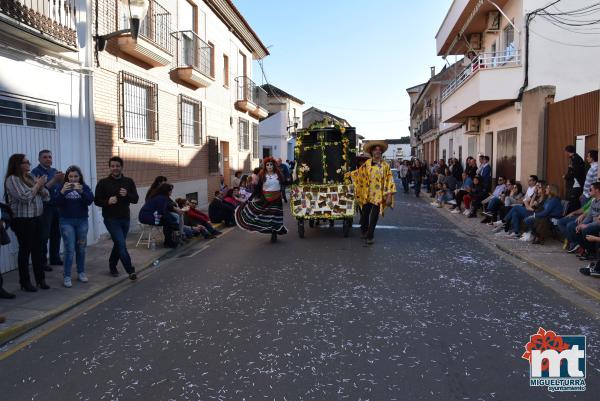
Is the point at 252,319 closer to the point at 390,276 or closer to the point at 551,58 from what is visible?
the point at 390,276

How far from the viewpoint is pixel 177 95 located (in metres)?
15.3

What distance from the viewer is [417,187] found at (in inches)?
955

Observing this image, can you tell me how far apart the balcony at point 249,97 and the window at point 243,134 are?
0.58 m

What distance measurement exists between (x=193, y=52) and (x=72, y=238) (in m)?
10.3

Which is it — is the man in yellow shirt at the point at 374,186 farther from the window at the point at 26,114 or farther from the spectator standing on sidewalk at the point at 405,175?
the spectator standing on sidewalk at the point at 405,175

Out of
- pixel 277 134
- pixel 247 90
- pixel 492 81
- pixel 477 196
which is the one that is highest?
pixel 247 90

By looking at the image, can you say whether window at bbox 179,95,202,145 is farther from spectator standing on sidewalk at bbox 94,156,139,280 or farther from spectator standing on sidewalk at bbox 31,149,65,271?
spectator standing on sidewalk at bbox 94,156,139,280

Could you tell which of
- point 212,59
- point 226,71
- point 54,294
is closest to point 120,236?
point 54,294

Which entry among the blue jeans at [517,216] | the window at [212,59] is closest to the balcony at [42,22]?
the window at [212,59]

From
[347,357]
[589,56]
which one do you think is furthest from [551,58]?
[347,357]

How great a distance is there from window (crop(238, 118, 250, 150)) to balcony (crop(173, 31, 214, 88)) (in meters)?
5.28

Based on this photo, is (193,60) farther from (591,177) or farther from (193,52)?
(591,177)

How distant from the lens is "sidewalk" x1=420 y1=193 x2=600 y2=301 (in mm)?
7007

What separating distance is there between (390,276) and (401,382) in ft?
11.8
